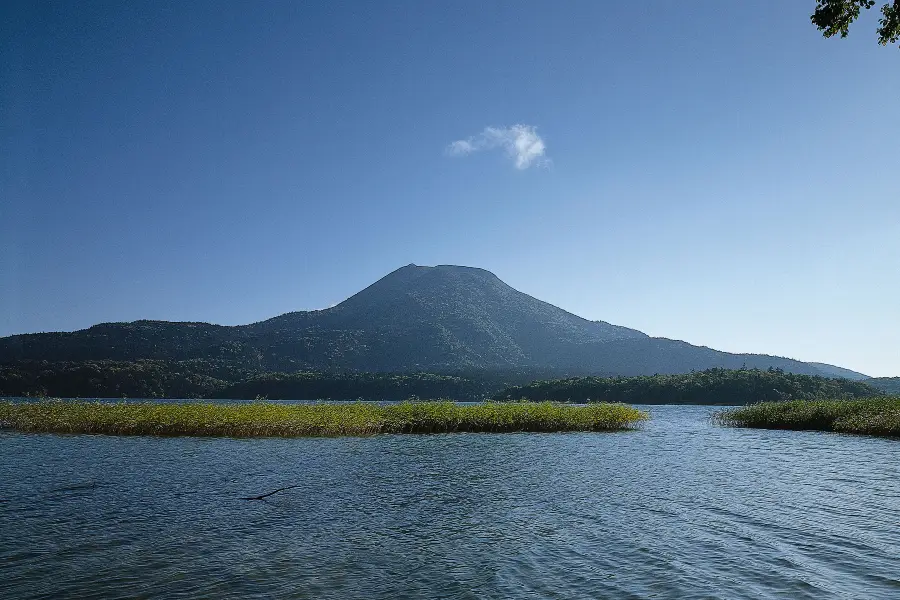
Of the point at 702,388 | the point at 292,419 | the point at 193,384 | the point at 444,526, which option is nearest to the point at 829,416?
the point at 292,419

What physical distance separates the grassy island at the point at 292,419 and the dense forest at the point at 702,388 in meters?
89.2

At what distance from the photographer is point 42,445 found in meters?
39.0

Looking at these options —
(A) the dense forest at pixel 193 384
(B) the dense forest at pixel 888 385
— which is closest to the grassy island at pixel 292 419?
(A) the dense forest at pixel 193 384

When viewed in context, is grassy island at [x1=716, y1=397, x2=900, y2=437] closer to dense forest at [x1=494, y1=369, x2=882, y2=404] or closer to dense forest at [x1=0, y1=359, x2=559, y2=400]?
dense forest at [x1=494, y1=369, x2=882, y2=404]

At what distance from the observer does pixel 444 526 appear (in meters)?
18.5

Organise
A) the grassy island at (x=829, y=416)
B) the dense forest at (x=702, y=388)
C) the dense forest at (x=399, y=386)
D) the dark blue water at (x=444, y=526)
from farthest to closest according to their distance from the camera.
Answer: the dense forest at (x=399, y=386), the dense forest at (x=702, y=388), the grassy island at (x=829, y=416), the dark blue water at (x=444, y=526)

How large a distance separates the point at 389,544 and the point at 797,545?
12.1 m

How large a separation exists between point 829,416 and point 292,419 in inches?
2169

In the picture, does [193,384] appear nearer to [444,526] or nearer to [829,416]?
[829,416]

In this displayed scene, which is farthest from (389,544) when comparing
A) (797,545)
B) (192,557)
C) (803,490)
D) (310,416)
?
(310,416)

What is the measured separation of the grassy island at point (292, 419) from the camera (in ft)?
154

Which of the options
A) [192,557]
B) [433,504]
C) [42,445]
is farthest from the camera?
[42,445]

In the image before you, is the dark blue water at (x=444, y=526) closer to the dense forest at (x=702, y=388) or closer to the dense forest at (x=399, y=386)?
the dense forest at (x=702, y=388)

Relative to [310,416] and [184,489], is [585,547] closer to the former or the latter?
[184,489]
